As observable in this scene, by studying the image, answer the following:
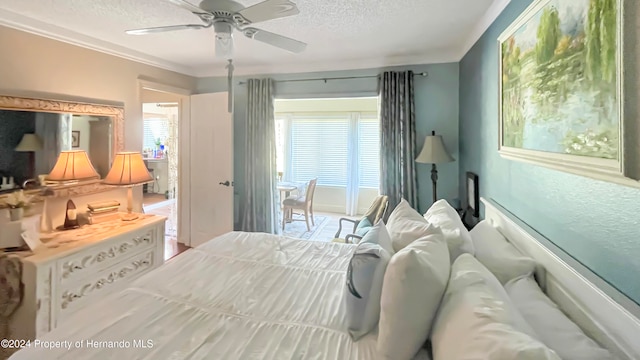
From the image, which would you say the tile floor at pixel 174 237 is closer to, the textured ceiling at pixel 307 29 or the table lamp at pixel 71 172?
the table lamp at pixel 71 172

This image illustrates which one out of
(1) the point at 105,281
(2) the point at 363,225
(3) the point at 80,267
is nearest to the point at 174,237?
(1) the point at 105,281

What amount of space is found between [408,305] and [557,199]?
86 cm

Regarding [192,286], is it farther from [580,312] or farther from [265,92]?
[265,92]

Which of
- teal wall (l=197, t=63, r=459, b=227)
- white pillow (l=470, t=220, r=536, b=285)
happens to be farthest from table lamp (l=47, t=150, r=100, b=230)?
white pillow (l=470, t=220, r=536, b=285)

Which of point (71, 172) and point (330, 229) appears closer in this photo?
point (71, 172)

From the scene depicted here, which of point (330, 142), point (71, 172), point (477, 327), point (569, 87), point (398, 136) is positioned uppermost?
point (330, 142)

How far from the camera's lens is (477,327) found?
0.84 metres

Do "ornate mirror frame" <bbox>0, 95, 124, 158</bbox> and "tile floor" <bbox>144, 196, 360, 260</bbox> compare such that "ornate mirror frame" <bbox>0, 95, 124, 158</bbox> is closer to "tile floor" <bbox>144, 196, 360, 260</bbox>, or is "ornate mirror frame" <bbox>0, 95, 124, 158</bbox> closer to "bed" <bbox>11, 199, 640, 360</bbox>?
"tile floor" <bbox>144, 196, 360, 260</bbox>

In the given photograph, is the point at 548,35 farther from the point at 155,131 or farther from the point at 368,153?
the point at 155,131

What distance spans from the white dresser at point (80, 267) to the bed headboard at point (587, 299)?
7.39 ft

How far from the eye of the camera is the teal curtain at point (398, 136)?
353 centimetres

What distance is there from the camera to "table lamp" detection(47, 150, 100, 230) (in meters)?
2.65

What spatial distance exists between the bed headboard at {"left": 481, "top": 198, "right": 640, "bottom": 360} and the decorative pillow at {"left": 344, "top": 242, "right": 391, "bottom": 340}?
67 cm

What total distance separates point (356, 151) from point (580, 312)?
5.71 meters
